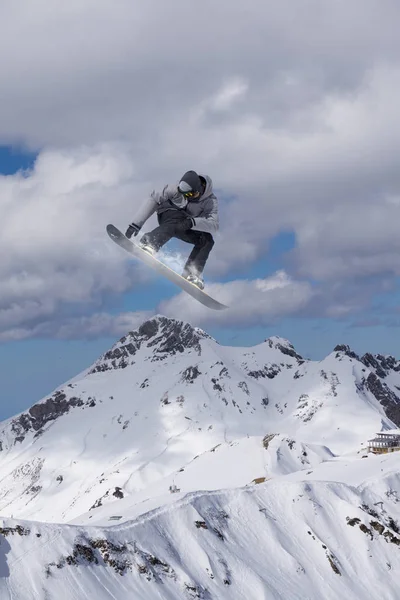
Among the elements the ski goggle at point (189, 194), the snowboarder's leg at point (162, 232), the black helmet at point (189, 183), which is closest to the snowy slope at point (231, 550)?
the snowboarder's leg at point (162, 232)

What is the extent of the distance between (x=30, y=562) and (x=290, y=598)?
69.0 ft

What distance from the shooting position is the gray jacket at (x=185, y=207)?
24734mm

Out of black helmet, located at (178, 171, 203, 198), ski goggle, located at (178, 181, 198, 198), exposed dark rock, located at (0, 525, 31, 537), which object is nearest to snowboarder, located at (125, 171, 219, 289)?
ski goggle, located at (178, 181, 198, 198)

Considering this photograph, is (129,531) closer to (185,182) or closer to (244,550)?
(244,550)

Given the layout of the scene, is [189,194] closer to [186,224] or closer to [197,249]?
[186,224]

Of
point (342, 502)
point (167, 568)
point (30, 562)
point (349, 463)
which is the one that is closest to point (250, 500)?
point (342, 502)

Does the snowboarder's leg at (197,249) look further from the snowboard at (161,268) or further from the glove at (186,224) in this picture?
the glove at (186,224)

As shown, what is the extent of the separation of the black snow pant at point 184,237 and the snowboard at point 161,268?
438 mm

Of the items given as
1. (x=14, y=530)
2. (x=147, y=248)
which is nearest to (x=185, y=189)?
(x=147, y=248)

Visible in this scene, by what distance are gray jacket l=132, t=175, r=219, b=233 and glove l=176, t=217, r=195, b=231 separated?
0.15 metres

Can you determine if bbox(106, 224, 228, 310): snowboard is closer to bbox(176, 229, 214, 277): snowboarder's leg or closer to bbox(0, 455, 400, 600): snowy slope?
bbox(176, 229, 214, 277): snowboarder's leg

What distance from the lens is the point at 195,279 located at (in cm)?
2750

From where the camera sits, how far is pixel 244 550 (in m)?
60.8

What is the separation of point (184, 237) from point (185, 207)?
1.79 m
